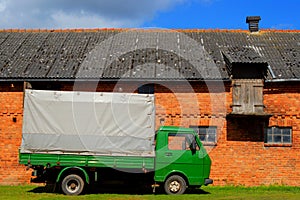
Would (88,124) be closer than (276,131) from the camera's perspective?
Yes

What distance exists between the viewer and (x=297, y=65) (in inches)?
677

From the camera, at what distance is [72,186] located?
41.9ft

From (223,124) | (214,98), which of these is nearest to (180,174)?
(223,124)

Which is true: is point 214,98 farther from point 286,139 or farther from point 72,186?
point 72,186

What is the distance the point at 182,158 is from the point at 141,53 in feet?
23.5

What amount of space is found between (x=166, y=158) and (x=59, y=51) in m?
9.13

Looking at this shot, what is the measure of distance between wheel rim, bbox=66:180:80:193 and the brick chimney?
13.7m

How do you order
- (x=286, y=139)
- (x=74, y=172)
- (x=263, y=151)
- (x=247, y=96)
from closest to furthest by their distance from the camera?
(x=74, y=172) → (x=247, y=96) → (x=263, y=151) → (x=286, y=139)

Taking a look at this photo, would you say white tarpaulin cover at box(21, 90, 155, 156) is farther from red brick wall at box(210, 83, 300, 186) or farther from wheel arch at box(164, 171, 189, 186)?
red brick wall at box(210, 83, 300, 186)

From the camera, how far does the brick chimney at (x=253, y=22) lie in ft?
70.5

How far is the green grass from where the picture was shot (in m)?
12.2

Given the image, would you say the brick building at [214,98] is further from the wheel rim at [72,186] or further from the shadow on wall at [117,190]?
the wheel rim at [72,186]

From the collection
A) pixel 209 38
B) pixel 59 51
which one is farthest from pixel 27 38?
pixel 209 38

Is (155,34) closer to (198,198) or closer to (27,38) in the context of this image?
(27,38)
